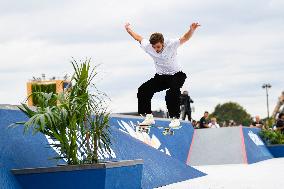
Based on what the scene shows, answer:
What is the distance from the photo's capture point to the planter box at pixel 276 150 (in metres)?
22.8

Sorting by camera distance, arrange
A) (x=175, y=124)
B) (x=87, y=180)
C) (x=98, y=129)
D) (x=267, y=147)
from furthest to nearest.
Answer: (x=267, y=147) < (x=175, y=124) < (x=98, y=129) < (x=87, y=180)

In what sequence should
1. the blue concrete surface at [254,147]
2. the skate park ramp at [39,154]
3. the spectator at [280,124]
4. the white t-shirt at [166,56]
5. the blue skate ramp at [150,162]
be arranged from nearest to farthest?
the skate park ramp at [39,154] < the blue skate ramp at [150,162] < the white t-shirt at [166,56] < the blue concrete surface at [254,147] < the spectator at [280,124]

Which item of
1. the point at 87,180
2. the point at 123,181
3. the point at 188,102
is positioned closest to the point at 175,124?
the point at 123,181

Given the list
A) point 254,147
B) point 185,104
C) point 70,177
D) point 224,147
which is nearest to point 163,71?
point 70,177

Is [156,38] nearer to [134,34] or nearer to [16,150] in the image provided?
[134,34]

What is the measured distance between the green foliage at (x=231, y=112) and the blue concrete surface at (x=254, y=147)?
11246cm

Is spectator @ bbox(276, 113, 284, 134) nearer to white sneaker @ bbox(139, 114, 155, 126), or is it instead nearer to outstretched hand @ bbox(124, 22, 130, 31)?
white sneaker @ bbox(139, 114, 155, 126)

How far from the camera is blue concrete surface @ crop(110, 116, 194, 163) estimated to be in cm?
1262

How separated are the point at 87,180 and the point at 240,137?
13.1 metres

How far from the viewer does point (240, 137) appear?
19219 mm

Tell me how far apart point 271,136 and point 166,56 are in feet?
46.8

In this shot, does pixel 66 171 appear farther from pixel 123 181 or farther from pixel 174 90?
pixel 174 90

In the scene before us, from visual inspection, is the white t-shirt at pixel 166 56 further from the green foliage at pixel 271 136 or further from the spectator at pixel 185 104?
the green foliage at pixel 271 136

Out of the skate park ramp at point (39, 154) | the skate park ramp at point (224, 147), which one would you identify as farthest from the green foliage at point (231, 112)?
the skate park ramp at point (39, 154)
